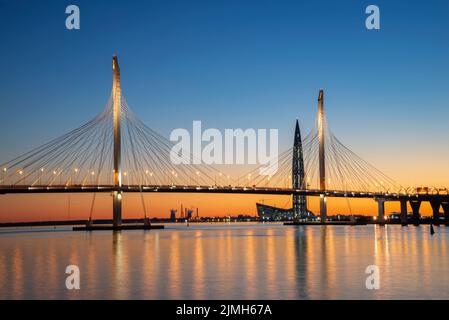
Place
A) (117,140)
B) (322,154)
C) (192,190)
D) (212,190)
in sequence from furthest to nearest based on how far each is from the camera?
(322,154)
(212,190)
(192,190)
(117,140)

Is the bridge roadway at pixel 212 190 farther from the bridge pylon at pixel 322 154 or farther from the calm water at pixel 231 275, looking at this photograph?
the calm water at pixel 231 275

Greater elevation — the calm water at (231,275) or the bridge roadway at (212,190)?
the bridge roadway at (212,190)

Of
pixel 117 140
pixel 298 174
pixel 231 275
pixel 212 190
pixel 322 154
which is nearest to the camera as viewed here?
pixel 231 275

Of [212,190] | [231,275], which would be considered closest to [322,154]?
[212,190]

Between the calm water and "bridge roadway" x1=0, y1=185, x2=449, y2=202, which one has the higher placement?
"bridge roadway" x1=0, y1=185, x2=449, y2=202

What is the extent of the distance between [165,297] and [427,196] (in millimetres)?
98789

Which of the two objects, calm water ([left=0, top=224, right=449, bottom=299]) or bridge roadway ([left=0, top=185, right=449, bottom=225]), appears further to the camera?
bridge roadway ([left=0, top=185, right=449, bottom=225])

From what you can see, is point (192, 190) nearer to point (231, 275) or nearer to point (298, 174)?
point (231, 275)

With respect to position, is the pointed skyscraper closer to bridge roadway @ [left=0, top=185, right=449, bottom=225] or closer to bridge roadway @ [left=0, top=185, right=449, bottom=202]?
bridge roadway @ [left=0, top=185, right=449, bottom=225]

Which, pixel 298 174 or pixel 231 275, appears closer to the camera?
pixel 231 275

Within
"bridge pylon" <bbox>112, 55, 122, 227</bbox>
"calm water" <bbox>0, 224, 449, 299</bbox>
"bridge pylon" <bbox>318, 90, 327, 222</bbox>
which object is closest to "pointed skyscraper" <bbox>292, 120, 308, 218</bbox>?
"bridge pylon" <bbox>318, 90, 327, 222</bbox>

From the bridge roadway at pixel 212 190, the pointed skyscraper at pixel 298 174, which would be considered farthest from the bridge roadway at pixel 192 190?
the pointed skyscraper at pixel 298 174
